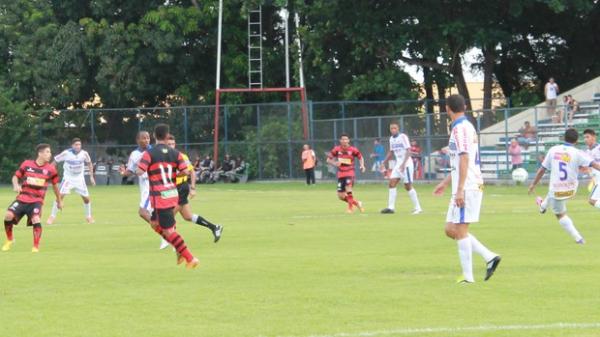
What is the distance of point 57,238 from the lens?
2325 cm

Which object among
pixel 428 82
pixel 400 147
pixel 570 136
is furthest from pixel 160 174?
pixel 428 82

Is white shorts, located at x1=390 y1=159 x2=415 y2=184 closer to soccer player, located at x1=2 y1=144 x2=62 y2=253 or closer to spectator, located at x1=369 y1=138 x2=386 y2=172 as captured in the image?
soccer player, located at x1=2 y1=144 x2=62 y2=253

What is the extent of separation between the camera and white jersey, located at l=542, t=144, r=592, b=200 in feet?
64.0

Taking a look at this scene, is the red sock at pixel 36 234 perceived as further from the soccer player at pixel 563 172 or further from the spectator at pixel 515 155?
the spectator at pixel 515 155

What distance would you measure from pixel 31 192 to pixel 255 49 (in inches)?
1591

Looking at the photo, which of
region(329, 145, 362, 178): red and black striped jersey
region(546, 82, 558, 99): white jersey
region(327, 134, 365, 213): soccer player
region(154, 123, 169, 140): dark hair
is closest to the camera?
region(154, 123, 169, 140): dark hair

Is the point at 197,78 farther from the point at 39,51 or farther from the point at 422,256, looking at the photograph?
the point at 422,256

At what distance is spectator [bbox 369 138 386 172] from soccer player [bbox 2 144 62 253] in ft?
99.4

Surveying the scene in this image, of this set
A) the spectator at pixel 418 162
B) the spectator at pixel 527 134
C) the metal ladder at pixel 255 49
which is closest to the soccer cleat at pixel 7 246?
the spectator at pixel 527 134

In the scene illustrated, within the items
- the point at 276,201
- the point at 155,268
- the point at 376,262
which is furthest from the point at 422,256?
the point at 276,201

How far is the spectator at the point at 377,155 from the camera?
5053 cm

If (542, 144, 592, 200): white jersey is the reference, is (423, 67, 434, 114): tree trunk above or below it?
above

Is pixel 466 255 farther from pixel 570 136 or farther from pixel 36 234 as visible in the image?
pixel 36 234

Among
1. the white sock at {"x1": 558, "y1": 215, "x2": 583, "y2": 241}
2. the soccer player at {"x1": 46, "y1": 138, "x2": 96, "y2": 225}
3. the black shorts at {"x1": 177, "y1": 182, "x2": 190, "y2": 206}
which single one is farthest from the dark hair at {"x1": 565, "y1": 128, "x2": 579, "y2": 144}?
the soccer player at {"x1": 46, "y1": 138, "x2": 96, "y2": 225}
